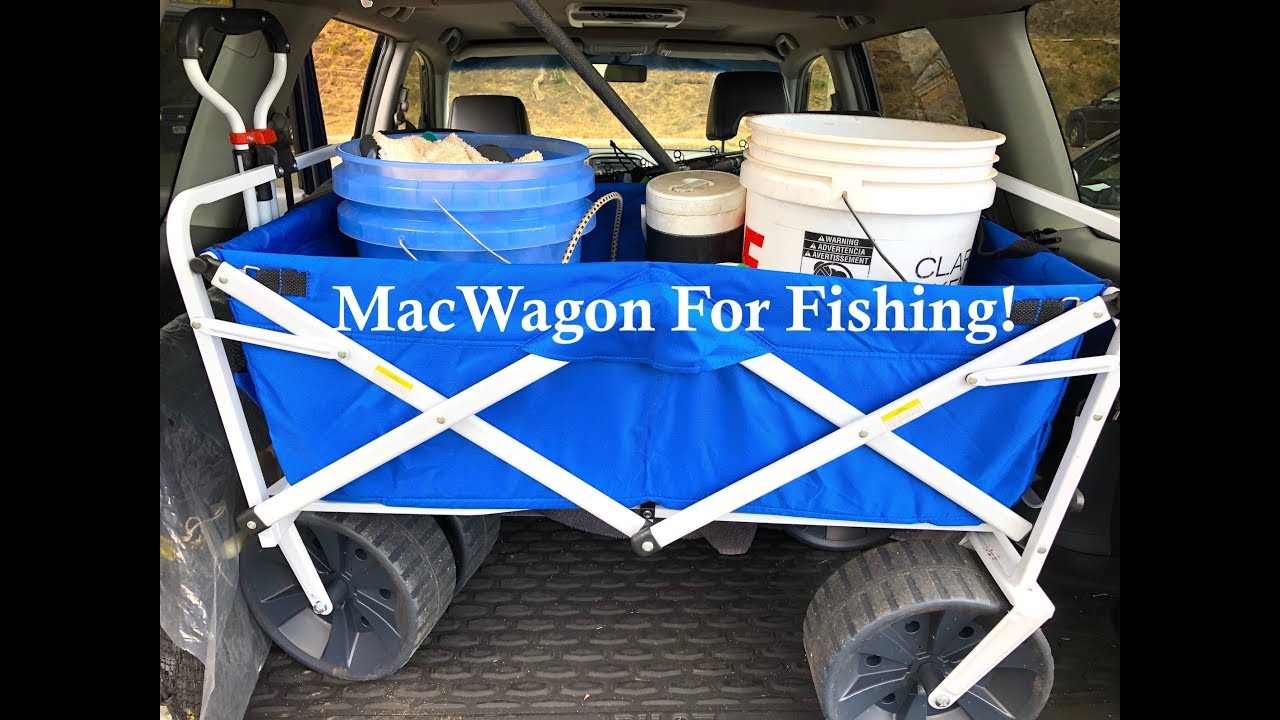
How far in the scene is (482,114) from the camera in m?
3.23

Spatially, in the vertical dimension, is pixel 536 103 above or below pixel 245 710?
above

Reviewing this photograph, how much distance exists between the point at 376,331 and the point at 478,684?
1.01 metres

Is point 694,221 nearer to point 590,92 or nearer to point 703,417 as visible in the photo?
point 703,417

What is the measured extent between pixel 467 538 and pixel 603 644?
47cm

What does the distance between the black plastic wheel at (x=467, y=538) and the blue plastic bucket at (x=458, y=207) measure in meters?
0.73

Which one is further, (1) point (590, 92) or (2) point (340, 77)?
(2) point (340, 77)

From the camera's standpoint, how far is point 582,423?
153 cm

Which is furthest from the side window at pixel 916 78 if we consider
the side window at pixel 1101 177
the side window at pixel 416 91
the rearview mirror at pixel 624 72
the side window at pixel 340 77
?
the side window at pixel 340 77

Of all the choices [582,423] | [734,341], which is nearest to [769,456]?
[734,341]

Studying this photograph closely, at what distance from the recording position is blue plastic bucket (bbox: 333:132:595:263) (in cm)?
158

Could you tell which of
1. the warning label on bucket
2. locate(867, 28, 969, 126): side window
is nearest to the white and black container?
the warning label on bucket

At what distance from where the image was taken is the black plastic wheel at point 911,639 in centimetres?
162

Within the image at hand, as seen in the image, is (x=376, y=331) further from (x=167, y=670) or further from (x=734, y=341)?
(x=167, y=670)

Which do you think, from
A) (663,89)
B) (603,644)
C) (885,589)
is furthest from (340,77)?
(885,589)
